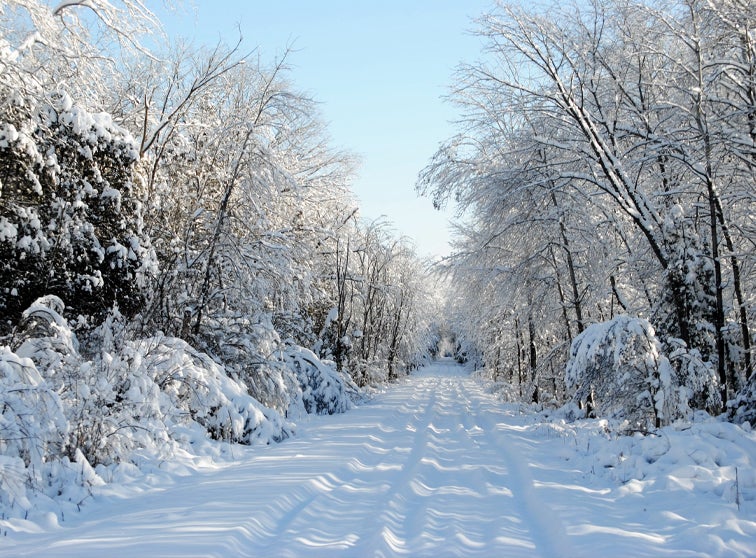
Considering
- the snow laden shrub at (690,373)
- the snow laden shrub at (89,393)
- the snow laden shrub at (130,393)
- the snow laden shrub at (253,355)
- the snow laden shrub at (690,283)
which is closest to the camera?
the snow laden shrub at (89,393)

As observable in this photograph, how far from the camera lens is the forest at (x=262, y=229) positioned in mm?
6281

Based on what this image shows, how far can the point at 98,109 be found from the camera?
8.59 metres

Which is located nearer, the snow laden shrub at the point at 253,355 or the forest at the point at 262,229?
the forest at the point at 262,229

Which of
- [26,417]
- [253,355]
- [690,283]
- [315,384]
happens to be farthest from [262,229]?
[690,283]

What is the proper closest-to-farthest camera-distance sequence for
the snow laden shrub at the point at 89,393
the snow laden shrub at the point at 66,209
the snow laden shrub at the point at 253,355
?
the snow laden shrub at the point at 89,393
the snow laden shrub at the point at 66,209
the snow laden shrub at the point at 253,355

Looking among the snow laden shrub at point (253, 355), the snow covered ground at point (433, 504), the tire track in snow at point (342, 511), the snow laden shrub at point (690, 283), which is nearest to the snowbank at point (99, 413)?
the snow covered ground at point (433, 504)

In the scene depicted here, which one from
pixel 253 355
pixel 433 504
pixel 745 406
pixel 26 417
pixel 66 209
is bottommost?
pixel 433 504

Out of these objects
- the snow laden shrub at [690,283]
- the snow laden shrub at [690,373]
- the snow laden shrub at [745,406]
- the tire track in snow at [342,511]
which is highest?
the snow laden shrub at [690,283]

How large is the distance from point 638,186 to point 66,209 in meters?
9.37

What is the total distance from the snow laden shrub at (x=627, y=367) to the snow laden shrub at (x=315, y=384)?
23.0 feet

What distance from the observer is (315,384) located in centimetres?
1340

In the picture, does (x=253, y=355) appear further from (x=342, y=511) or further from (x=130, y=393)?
(x=342, y=511)

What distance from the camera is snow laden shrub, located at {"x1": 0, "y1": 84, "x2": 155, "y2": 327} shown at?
20.8 feet

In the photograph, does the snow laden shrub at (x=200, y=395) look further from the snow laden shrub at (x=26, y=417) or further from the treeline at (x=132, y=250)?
the snow laden shrub at (x=26, y=417)
